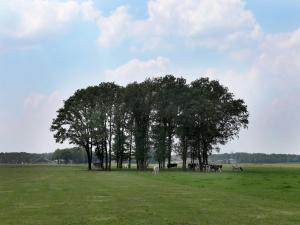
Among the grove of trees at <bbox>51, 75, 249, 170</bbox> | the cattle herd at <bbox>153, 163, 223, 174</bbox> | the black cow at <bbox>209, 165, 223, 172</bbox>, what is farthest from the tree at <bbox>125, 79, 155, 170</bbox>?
the black cow at <bbox>209, 165, 223, 172</bbox>

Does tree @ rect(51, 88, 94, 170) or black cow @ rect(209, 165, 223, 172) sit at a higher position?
tree @ rect(51, 88, 94, 170)

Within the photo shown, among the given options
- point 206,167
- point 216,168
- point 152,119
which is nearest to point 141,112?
point 152,119

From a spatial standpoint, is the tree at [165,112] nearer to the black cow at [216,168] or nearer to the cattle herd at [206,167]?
the cattle herd at [206,167]

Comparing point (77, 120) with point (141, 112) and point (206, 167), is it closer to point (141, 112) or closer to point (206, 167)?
point (141, 112)

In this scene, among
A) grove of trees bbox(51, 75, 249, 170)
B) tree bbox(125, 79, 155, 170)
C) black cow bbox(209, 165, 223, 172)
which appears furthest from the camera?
tree bbox(125, 79, 155, 170)

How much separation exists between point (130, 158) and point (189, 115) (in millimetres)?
23476

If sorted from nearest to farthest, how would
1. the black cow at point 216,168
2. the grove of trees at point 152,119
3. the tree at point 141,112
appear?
the black cow at point 216,168
the grove of trees at point 152,119
the tree at point 141,112

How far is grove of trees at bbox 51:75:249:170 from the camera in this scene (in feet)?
326

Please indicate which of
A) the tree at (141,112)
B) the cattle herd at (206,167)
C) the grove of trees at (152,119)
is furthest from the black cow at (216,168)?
the tree at (141,112)

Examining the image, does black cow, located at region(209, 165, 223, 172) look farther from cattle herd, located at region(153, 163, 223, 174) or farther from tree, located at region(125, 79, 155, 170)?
tree, located at region(125, 79, 155, 170)

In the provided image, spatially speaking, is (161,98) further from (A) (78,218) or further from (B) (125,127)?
(A) (78,218)

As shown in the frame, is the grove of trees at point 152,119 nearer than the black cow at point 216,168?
No

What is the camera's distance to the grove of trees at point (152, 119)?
9950 centimetres

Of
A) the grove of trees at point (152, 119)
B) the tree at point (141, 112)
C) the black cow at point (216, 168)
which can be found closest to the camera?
the black cow at point (216, 168)
